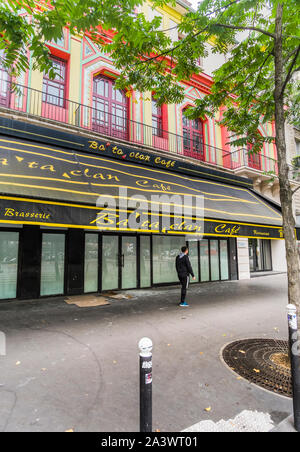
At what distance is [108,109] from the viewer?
10.9 meters

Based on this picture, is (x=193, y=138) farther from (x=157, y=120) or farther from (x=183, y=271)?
(x=183, y=271)

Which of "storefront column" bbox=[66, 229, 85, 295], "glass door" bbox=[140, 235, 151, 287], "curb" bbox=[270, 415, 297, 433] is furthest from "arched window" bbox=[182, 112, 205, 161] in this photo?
"curb" bbox=[270, 415, 297, 433]

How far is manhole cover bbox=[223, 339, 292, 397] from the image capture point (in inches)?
130

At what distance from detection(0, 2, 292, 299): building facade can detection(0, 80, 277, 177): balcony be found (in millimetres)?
49

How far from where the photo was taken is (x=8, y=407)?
269cm

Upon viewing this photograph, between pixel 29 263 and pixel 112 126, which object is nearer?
pixel 29 263

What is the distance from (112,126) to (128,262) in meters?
6.11

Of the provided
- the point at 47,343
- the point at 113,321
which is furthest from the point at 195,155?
the point at 47,343

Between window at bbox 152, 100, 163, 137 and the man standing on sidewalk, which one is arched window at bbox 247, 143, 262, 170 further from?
the man standing on sidewalk

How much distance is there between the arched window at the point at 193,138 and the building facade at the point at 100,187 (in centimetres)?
8

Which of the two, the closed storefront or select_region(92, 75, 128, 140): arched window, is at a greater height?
select_region(92, 75, 128, 140): arched window

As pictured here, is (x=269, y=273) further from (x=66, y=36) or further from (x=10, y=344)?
(x=66, y=36)

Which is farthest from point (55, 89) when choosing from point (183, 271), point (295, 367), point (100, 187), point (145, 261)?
point (295, 367)

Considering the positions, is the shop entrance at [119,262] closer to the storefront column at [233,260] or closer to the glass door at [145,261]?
the glass door at [145,261]
